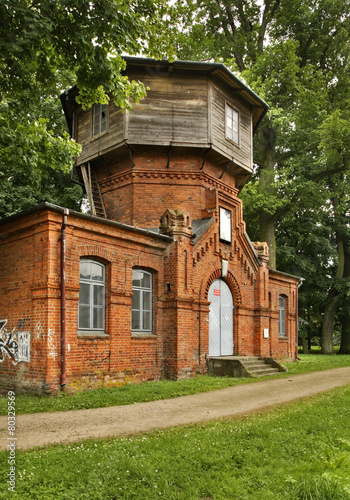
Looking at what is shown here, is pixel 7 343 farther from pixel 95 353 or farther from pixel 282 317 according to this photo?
pixel 282 317

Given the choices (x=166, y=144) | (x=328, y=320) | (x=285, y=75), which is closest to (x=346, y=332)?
(x=328, y=320)

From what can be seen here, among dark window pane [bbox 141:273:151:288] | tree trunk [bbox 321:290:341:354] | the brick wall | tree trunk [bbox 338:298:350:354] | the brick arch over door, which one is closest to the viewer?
the brick wall

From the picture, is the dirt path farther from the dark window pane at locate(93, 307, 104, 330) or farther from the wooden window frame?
the wooden window frame

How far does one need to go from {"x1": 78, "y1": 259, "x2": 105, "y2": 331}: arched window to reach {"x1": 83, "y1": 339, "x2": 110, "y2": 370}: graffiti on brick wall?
448 mm

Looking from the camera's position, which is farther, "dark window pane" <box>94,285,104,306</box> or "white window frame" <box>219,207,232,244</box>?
"white window frame" <box>219,207,232,244</box>

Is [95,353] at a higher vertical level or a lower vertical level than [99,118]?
lower

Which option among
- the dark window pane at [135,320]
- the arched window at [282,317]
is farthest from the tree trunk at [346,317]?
the dark window pane at [135,320]

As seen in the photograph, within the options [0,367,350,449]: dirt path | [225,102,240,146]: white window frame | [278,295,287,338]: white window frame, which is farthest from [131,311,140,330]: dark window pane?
[278,295,287,338]: white window frame

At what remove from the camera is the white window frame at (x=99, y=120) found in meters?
17.2

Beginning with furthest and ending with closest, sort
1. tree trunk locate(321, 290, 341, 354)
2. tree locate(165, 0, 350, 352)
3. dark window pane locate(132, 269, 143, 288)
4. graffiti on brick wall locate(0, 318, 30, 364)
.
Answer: tree trunk locate(321, 290, 341, 354), tree locate(165, 0, 350, 352), dark window pane locate(132, 269, 143, 288), graffiti on brick wall locate(0, 318, 30, 364)

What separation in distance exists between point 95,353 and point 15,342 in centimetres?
197

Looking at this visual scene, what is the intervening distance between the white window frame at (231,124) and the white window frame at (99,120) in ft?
15.4

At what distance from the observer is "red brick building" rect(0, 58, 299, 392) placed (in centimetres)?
1077

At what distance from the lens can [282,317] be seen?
22.3 metres
